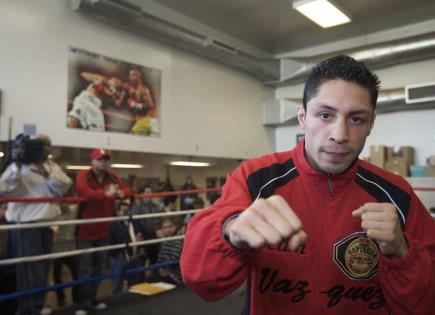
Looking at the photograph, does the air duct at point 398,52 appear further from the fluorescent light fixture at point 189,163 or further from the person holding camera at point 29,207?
the person holding camera at point 29,207

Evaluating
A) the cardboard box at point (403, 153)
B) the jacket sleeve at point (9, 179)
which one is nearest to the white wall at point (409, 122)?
the cardboard box at point (403, 153)

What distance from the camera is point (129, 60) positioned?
14.5 ft

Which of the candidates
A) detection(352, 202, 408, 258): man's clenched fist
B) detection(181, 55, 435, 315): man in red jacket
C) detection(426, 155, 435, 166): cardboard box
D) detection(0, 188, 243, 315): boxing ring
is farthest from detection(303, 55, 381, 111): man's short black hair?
detection(426, 155, 435, 166): cardboard box

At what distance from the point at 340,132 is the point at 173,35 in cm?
399

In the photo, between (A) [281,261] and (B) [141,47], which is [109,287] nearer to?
(B) [141,47]

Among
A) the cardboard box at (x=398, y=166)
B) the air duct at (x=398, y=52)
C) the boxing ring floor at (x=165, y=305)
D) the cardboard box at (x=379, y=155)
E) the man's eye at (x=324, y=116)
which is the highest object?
the air duct at (x=398, y=52)

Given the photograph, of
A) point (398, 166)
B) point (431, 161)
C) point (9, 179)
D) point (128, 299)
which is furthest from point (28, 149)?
point (431, 161)

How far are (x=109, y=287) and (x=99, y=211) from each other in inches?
66.7

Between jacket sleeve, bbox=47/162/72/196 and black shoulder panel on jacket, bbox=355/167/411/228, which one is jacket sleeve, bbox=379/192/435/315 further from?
jacket sleeve, bbox=47/162/72/196

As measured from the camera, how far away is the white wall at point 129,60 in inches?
138

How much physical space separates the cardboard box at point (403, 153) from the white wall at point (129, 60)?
77.0 inches

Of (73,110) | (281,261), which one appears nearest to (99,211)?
(73,110)

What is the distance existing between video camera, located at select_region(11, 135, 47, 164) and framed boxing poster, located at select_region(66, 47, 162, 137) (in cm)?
97

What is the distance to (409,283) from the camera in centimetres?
84
